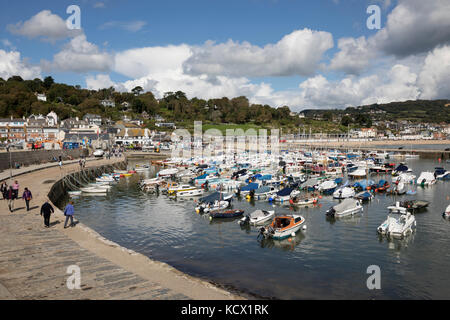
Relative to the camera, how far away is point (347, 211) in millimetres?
29125

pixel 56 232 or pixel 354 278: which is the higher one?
pixel 56 232

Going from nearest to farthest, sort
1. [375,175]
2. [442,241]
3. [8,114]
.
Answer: [442,241], [375,175], [8,114]

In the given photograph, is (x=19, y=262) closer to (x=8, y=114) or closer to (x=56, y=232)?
(x=56, y=232)

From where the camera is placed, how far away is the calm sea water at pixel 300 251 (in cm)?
1603

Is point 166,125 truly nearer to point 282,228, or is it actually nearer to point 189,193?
point 189,193

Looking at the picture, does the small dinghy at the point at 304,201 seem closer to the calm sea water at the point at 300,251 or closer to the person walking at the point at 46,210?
the calm sea water at the point at 300,251

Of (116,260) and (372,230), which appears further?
(372,230)

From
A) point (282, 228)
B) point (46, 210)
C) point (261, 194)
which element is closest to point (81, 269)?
point (46, 210)

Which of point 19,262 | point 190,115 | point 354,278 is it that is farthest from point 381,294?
point 190,115

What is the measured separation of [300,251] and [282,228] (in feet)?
8.05

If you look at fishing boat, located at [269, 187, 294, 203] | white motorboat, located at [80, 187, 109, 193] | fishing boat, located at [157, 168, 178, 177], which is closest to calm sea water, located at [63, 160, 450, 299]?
fishing boat, located at [269, 187, 294, 203]

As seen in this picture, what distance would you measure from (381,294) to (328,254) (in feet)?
17.0

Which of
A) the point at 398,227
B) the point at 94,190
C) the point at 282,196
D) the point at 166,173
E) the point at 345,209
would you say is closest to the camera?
the point at 398,227

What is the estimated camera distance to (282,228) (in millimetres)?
23047
